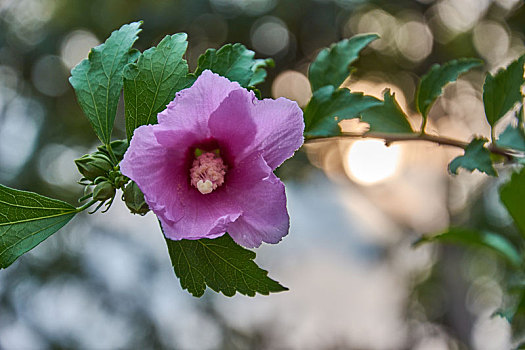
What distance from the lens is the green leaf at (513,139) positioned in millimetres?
461

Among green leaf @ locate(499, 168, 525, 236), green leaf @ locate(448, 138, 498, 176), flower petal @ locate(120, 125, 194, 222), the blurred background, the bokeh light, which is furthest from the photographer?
the bokeh light

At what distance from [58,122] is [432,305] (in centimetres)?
156

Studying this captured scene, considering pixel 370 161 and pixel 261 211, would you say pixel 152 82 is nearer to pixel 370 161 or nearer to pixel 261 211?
pixel 261 211

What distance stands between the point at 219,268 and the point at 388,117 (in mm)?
227

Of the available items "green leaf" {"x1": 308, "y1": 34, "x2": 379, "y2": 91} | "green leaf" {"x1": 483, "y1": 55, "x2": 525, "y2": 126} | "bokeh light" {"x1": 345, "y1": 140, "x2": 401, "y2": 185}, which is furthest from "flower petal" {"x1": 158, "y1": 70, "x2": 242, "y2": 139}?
"bokeh light" {"x1": 345, "y1": 140, "x2": 401, "y2": 185}

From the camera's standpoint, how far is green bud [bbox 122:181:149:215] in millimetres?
290

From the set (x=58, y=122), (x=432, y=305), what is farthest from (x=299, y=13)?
(x=432, y=305)

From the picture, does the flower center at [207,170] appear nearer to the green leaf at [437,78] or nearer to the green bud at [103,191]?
the green bud at [103,191]

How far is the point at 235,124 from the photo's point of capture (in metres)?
0.31

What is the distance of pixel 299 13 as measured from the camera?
1810 mm

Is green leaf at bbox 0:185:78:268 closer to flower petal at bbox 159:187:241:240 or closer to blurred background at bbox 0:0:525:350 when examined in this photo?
flower petal at bbox 159:187:241:240

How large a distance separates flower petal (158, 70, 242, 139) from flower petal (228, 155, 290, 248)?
40mm

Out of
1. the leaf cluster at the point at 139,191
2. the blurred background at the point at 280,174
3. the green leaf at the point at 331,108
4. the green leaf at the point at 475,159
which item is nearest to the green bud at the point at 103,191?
the leaf cluster at the point at 139,191

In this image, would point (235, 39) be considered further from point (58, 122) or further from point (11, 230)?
point (11, 230)
